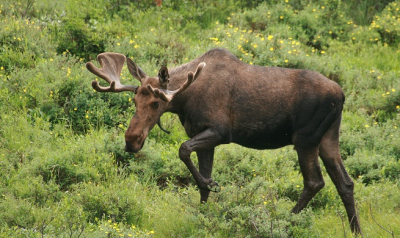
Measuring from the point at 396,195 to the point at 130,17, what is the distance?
7.99m

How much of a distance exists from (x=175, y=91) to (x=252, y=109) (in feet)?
3.47

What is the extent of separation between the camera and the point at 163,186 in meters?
9.38

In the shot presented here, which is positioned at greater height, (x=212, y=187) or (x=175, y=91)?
(x=175, y=91)

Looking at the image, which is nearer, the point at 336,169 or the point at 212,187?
the point at 212,187

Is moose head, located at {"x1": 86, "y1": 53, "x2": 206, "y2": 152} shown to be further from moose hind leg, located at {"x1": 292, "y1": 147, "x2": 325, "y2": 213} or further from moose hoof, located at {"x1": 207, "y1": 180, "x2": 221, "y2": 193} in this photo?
moose hind leg, located at {"x1": 292, "y1": 147, "x2": 325, "y2": 213}

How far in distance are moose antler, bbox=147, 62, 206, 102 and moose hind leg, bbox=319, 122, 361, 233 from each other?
1.90 meters

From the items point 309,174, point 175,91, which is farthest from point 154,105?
point 309,174

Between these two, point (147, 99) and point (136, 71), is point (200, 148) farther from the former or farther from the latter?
point (136, 71)

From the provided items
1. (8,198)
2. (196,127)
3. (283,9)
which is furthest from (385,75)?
(8,198)

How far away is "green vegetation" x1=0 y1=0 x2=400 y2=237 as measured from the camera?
7.73 metres

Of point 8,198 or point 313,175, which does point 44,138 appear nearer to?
point 8,198

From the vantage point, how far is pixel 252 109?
7785mm

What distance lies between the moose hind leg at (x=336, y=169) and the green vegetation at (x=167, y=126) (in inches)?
11.8

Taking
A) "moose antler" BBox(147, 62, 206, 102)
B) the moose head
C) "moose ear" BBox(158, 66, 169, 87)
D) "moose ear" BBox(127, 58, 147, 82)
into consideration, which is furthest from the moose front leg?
"moose ear" BBox(127, 58, 147, 82)
